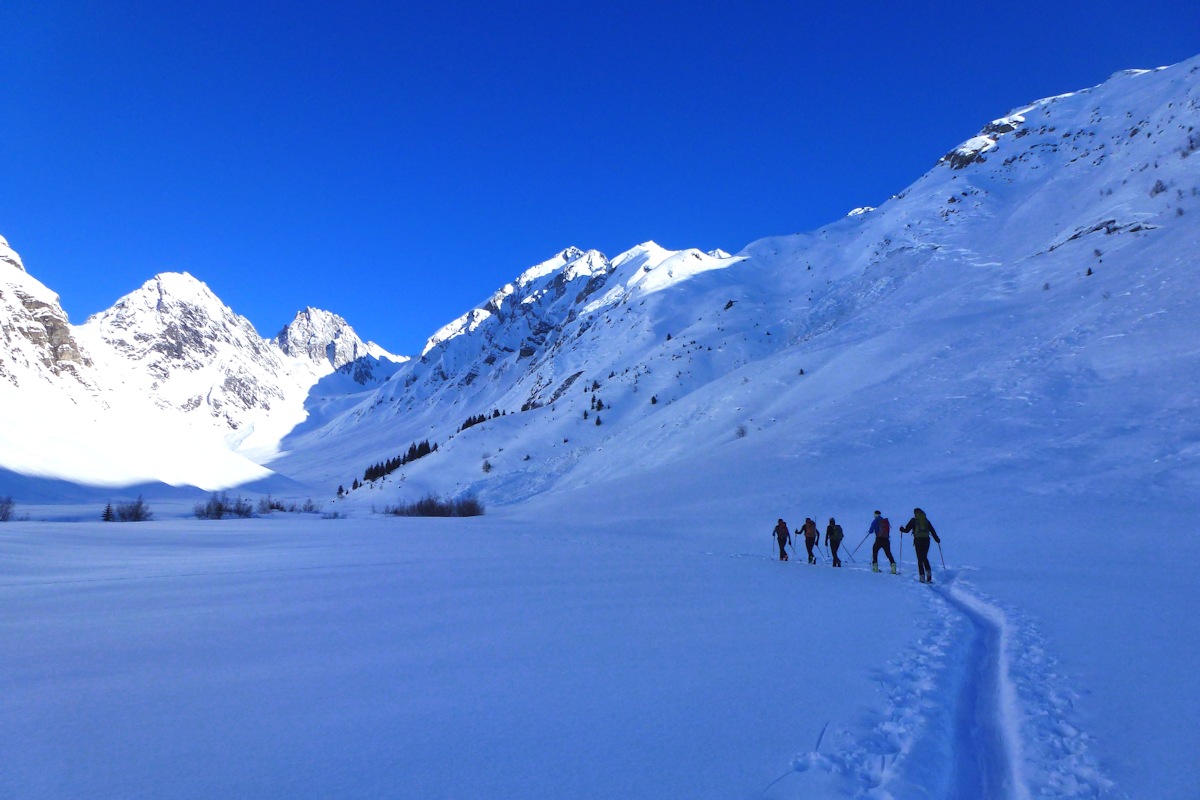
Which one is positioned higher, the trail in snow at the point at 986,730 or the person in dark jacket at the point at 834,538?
the person in dark jacket at the point at 834,538

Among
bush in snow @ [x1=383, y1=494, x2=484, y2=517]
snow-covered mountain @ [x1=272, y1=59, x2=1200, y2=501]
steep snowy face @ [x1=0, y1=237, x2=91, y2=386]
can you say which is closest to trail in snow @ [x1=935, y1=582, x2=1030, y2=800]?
snow-covered mountain @ [x1=272, y1=59, x2=1200, y2=501]

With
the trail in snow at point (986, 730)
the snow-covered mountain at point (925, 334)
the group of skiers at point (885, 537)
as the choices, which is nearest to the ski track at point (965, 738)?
the trail in snow at point (986, 730)

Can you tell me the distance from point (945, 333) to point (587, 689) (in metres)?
34.5

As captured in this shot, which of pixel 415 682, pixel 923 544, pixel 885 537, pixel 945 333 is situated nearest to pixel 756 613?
pixel 415 682

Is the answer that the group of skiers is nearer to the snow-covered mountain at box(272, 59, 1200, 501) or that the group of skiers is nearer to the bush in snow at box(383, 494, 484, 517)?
the snow-covered mountain at box(272, 59, 1200, 501)

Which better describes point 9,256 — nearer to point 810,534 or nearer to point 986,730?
point 810,534

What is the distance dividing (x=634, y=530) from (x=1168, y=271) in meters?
25.8

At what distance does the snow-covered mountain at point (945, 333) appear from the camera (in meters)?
23.0

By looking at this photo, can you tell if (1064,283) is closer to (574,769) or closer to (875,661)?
(875,661)

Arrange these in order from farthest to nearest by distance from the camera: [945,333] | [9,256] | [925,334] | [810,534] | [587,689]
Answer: [9,256]
[925,334]
[945,333]
[810,534]
[587,689]

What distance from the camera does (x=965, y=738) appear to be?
506cm

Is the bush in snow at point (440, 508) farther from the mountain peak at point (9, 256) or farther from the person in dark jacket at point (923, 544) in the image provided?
the mountain peak at point (9, 256)

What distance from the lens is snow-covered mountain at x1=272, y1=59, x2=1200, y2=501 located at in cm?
2305

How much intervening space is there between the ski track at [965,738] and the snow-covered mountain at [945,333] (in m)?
14.6
